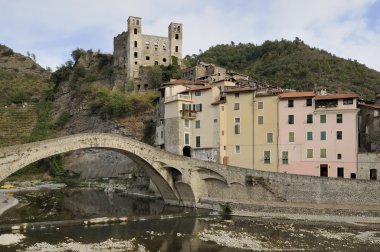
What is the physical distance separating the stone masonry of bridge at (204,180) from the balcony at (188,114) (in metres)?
7.15

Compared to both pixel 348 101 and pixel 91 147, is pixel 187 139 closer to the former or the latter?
pixel 91 147

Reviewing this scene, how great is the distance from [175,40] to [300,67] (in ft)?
88.7

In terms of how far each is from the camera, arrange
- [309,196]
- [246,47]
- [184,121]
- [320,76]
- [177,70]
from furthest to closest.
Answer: [246,47] → [320,76] → [177,70] → [184,121] → [309,196]

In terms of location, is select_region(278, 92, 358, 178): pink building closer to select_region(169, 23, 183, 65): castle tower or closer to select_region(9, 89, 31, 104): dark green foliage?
select_region(169, 23, 183, 65): castle tower

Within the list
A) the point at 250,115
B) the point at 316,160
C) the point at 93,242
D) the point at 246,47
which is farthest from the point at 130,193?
the point at 246,47

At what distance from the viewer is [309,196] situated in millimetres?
37938

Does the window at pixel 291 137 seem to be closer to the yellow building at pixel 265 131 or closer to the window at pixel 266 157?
the yellow building at pixel 265 131

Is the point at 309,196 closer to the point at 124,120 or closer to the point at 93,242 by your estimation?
the point at 93,242

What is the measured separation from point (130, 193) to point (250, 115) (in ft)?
68.2

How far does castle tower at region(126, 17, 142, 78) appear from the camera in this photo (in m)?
76.4

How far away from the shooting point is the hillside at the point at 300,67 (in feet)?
260

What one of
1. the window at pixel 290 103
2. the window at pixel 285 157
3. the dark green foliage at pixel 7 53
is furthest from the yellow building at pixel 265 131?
the dark green foliage at pixel 7 53

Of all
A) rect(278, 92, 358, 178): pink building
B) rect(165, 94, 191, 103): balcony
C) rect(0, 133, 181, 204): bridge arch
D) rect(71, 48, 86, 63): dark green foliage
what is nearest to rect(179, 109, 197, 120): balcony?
rect(165, 94, 191, 103): balcony

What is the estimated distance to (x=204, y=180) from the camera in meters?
42.5
